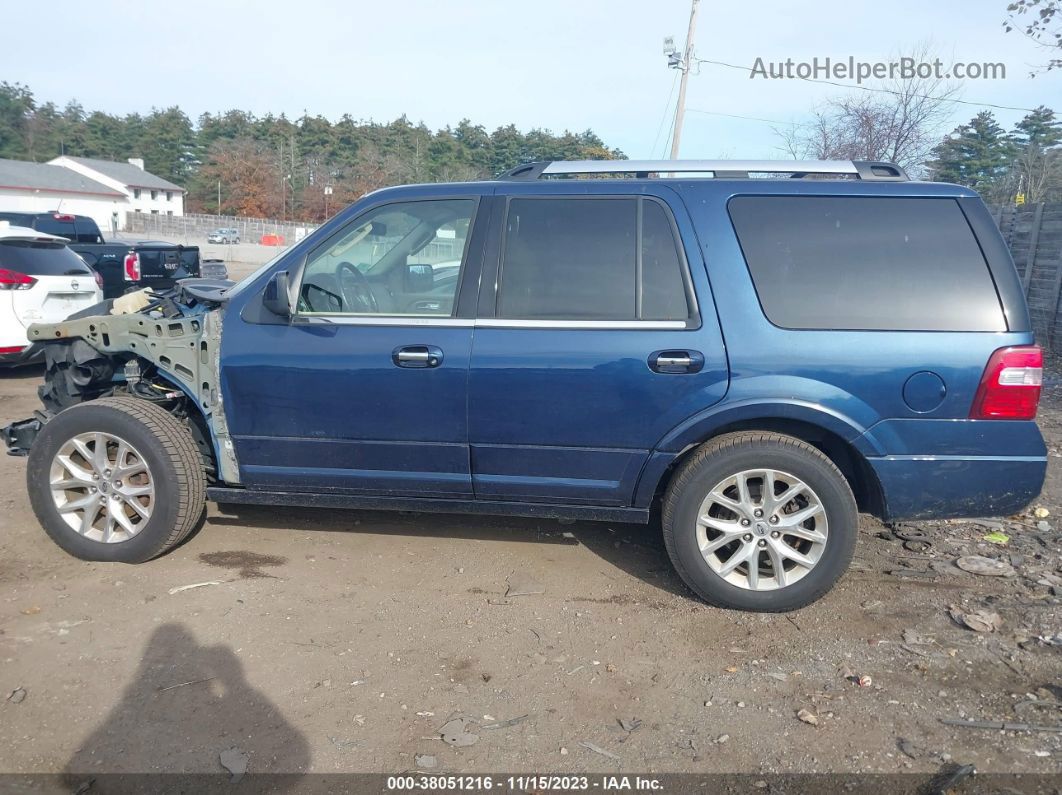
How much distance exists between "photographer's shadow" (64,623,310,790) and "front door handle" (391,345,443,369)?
146 cm

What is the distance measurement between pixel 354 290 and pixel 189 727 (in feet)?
6.95

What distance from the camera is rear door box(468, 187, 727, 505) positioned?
353 centimetres

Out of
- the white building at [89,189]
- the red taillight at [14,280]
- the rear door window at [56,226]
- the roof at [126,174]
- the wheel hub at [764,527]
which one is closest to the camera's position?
the wheel hub at [764,527]

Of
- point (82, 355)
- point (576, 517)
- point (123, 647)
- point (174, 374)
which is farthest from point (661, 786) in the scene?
point (82, 355)

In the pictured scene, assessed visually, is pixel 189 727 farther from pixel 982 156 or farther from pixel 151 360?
pixel 982 156

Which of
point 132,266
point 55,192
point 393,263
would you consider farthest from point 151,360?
point 55,192

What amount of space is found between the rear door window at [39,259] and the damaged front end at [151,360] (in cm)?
389

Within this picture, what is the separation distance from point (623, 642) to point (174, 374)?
8.51ft

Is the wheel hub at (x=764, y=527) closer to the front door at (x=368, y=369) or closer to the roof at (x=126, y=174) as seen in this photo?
the front door at (x=368, y=369)

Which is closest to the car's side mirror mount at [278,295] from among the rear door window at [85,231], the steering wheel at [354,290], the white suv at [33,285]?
the steering wheel at [354,290]

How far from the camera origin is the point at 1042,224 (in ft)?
36.2

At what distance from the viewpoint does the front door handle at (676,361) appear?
138 inches

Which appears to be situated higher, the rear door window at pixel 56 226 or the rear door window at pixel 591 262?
the rear door window at pixel 56 226

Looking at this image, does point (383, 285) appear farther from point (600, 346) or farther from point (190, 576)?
point (190, 576)
